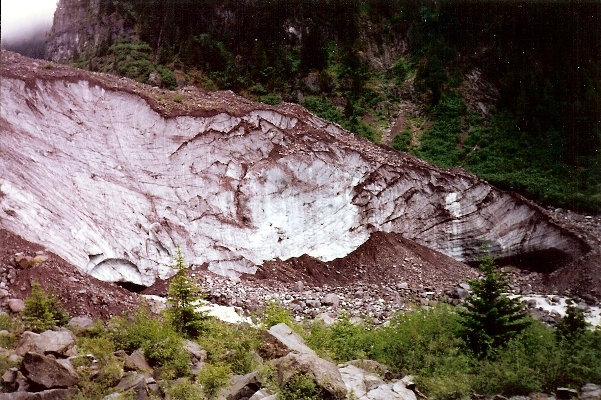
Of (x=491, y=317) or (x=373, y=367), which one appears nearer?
(x=373, y=367)

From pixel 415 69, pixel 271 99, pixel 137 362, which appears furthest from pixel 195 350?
pixel 415 69

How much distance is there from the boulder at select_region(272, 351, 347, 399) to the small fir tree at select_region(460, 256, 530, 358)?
3.55 m

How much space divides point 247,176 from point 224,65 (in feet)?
33.1

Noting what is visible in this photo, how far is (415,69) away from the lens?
88.7ft

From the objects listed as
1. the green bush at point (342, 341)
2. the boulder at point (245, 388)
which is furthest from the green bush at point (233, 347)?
the green bush at point (342, 341)

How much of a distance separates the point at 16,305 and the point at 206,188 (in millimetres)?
7741

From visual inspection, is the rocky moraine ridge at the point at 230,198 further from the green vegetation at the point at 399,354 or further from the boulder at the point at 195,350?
the boulder at the point at 195,350

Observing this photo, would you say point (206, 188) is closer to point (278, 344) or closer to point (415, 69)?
point (278, 344)

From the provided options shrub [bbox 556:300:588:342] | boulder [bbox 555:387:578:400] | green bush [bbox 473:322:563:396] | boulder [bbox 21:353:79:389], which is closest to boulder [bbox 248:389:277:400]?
boulder [bbox 21:353:79:389]

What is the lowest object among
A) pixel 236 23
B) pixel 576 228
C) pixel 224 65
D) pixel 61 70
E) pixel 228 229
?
pixel 228 229

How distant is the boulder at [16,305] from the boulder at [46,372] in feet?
12.5

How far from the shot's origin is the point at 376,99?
2536cm

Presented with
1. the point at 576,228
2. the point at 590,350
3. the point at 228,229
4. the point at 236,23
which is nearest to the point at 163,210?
the point at 228,229

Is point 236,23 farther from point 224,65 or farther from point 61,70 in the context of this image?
point 61,70
